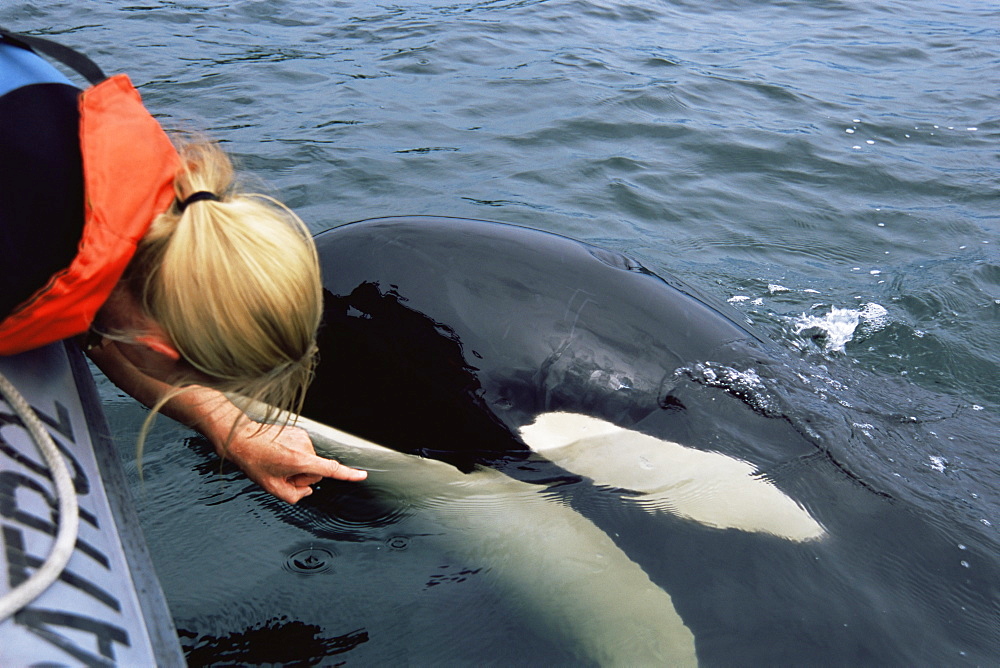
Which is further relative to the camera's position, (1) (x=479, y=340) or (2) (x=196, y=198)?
(1) (x=479, y=340)

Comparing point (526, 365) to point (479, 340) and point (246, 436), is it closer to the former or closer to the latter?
point (479, 340)

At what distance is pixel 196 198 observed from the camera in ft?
6.86

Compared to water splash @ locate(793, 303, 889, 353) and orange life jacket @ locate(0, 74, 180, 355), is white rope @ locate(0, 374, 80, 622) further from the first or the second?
water splash @ locate(793, 303, 889, 353)

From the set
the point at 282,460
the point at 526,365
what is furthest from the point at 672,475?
the point at 282,460

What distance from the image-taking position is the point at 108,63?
795 centimetres

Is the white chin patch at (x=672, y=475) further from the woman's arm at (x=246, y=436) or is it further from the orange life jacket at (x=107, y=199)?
the orange life jacket at (x=107, y=199)

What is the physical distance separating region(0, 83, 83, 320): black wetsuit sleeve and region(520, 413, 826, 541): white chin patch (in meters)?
1.38

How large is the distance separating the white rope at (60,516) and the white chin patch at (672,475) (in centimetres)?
125

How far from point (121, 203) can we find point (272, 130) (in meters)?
5.23

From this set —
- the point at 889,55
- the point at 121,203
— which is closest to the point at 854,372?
the point at 121,203

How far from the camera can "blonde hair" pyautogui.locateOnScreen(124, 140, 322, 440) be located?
202 cm

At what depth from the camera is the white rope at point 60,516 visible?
5.90ft

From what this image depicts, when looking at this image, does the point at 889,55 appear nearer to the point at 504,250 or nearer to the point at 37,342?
the point at 504,250

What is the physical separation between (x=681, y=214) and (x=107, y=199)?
4866 mm
